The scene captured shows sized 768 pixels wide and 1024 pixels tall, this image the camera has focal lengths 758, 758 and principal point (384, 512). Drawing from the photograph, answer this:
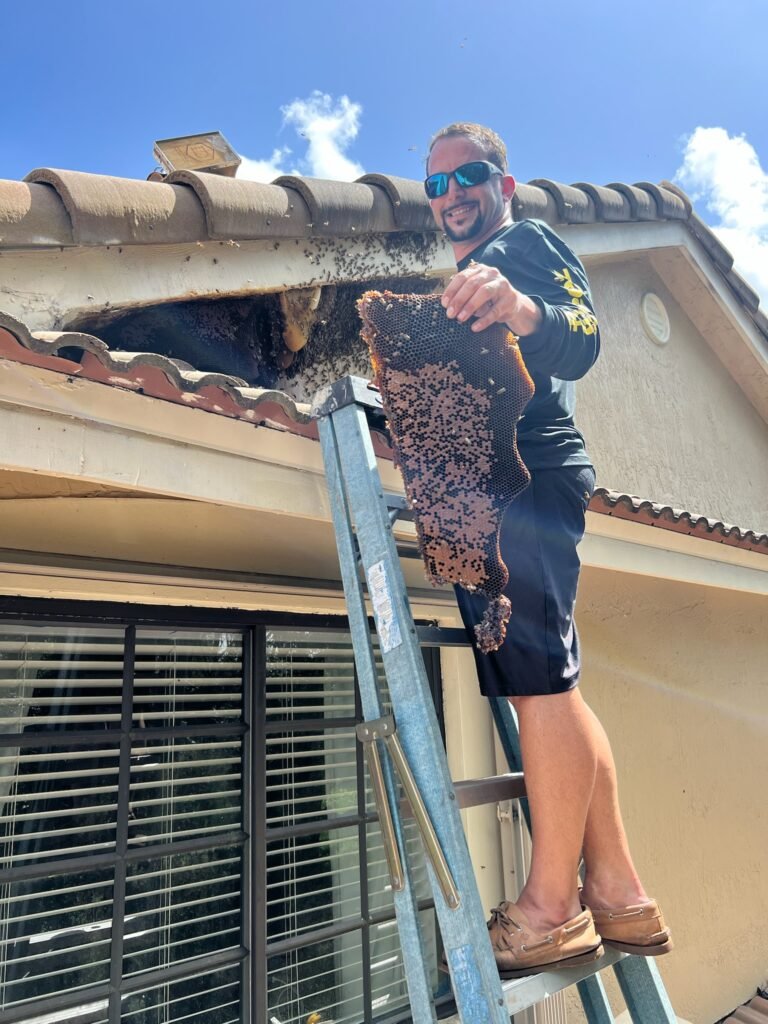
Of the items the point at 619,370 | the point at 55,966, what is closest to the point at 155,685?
the point at 55,966

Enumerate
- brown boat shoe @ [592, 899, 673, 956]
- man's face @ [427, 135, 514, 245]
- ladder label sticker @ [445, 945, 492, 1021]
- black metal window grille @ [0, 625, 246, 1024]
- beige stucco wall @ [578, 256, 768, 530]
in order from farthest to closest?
beige stucco wall @ [578, 256, 768, 530], black metal window grille @ [0, 625, 246, 1024], man's face @ [427, 135, 514, 245], brown boat shoe @ [592, 899, 673, 956], ladder label sticker @ [445, 945, 492, 1021]

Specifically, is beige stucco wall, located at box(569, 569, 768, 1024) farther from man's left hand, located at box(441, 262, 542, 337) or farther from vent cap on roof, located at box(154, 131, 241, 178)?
vent cap on roof, located at box(154, 131, 241, 178)

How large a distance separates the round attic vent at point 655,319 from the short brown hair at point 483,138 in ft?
16.5

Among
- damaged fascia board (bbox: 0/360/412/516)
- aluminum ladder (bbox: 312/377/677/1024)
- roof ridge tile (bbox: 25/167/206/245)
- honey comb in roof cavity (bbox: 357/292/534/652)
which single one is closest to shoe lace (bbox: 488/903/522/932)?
aluminum ladder (bbox: 312/377/677/1024)

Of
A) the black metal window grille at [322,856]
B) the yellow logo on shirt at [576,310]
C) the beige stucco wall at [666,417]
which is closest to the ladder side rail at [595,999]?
the black metal window grille at [322,856]

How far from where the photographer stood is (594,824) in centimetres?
174

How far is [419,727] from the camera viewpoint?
152 centimetres

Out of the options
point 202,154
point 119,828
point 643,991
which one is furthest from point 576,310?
point 202,154

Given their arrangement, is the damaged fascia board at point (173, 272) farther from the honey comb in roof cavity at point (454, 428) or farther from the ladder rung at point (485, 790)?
the ladder rung at point (485, 790)

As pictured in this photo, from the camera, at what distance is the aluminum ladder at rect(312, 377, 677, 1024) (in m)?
1.41

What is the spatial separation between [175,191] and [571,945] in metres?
2.61

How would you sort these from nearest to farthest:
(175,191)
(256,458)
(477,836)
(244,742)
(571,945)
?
(571,945), (256,458), (175,191), (244,742), (477,836)

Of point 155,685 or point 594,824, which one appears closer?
point 594,824

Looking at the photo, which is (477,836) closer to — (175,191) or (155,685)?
(155,685)
